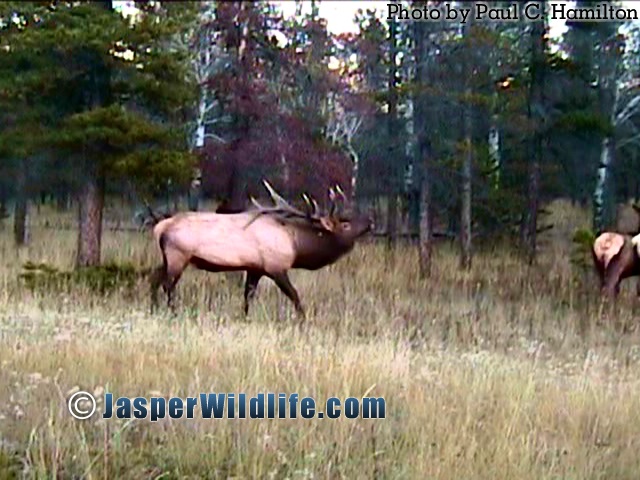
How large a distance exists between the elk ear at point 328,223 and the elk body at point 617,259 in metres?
4.79

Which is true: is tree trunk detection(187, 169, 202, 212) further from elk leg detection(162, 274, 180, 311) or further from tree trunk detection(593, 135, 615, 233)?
tree trunk detection(593, 135, 615, 233)

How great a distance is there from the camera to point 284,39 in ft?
50.8

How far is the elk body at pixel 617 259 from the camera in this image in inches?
535

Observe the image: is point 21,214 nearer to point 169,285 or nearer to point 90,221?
point 90,221

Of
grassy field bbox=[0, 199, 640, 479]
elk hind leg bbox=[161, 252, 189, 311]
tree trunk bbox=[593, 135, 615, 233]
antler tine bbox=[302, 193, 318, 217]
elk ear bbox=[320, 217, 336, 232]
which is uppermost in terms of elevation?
tree trunk bbox=[593, 135, 615, 233]

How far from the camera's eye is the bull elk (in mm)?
10930

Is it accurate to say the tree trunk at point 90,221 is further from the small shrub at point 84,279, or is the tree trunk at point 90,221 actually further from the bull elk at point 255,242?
the bull elk at point 255,242

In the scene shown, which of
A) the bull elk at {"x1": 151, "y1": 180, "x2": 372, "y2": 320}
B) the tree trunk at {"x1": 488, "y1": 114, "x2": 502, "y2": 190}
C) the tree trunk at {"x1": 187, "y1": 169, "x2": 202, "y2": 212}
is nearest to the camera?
the bull elk at {"x1": 151, "y1": 180, "x2": 372, "y2": 320}

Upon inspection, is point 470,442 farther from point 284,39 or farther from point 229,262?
point 284,39

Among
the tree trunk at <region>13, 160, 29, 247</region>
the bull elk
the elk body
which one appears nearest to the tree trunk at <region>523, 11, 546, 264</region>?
the elk body

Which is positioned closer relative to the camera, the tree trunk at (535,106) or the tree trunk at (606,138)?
the tree trunk at (535,106)

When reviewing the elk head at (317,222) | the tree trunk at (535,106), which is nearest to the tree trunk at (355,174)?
the tree trunk at (535,106)

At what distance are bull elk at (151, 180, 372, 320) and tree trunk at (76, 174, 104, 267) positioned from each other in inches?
118

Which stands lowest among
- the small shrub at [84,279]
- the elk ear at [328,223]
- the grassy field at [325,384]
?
the grassy field at [325,384]
